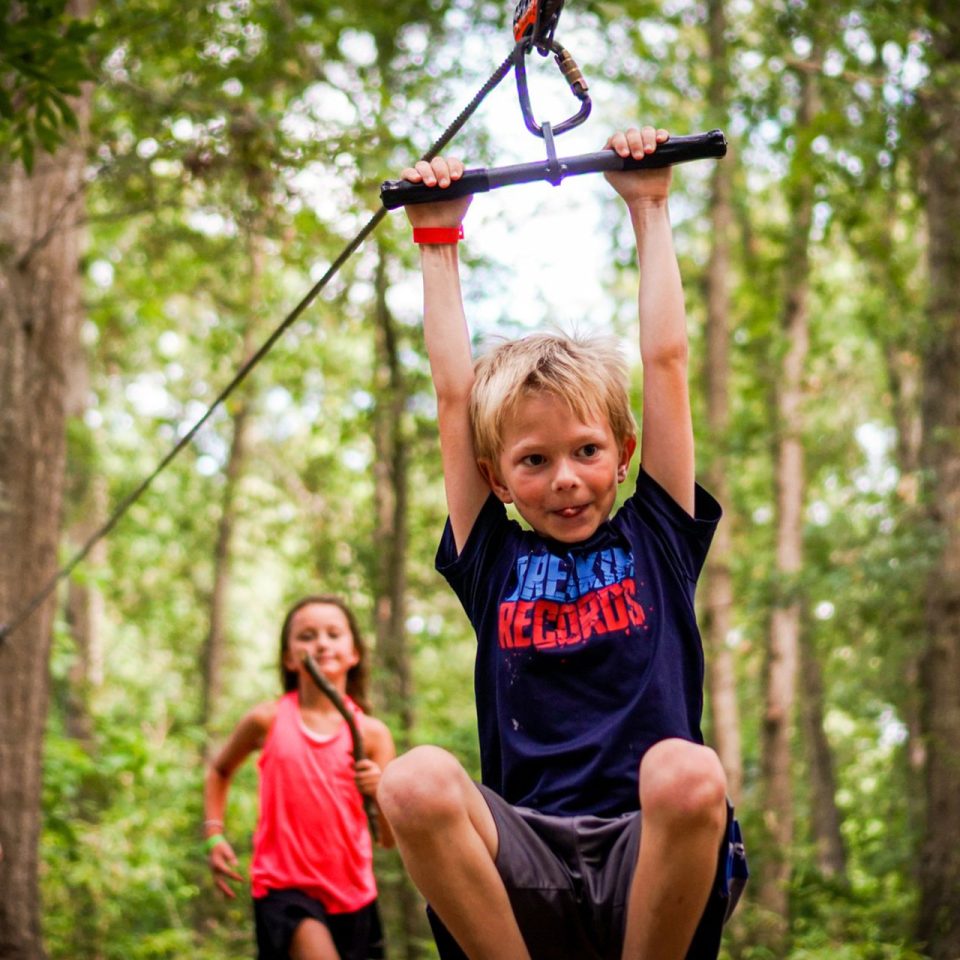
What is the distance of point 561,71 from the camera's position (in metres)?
2.48

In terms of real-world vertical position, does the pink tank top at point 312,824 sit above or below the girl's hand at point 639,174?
below

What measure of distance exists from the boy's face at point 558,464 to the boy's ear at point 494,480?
7 cm

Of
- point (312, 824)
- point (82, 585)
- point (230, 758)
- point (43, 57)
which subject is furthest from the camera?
point (82, 585)

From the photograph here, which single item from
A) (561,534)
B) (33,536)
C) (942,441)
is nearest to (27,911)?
(33,536)

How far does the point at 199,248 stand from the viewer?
34.1ft

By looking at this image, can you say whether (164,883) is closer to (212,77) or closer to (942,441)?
(212,77)

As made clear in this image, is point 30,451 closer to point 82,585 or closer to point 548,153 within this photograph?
point 548,153

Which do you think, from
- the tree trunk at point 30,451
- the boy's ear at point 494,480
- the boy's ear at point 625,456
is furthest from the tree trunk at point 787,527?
the boy's ear at point 494,480

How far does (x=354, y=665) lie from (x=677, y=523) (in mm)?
3134

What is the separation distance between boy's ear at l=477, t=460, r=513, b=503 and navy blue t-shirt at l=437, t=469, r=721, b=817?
0.04 meters

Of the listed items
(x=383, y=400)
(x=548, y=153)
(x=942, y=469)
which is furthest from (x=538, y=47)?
(x=383, y=400)

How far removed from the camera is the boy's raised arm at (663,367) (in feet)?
7.80

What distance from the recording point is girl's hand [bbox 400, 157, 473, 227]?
7.95 ft

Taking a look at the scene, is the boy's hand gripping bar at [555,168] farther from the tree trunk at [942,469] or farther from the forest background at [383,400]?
the tree trunk at [942,469]
